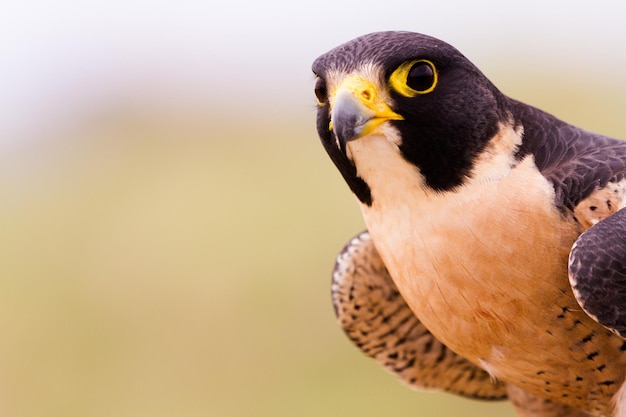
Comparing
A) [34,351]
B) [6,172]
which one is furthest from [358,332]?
[6,172]

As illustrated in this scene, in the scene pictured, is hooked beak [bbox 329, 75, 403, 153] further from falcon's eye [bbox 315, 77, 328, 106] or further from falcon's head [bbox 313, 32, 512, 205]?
falcon's eye [bbox 315, 77, 328, 106]

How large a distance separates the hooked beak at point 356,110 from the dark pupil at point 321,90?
4.7 inches

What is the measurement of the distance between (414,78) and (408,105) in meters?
0.09

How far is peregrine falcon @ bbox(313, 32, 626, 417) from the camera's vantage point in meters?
3.17

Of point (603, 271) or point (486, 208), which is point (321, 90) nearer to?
point (486, 208)

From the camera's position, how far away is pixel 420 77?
321 cm

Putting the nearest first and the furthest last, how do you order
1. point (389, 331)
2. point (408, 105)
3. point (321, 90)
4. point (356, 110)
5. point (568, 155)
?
point (356, 110), point (408, 105), point (321, 90), point (568, 155), point (389, 331)

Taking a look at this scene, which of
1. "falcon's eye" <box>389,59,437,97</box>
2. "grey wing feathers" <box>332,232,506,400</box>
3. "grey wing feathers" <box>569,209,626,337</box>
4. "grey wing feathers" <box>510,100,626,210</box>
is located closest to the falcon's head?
"falcon's eye" <box>389,59,437,97</box>

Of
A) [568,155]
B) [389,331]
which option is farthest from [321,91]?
[389,331]

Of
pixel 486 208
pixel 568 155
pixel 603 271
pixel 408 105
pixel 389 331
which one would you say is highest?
pixel 408 105

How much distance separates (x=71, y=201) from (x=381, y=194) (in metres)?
8.21

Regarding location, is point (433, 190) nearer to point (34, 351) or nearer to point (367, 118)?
point (367, 118)

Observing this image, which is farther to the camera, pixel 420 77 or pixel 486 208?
pixel 486 208

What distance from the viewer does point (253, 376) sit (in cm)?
747
